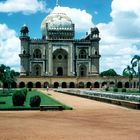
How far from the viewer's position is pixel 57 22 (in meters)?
94.2

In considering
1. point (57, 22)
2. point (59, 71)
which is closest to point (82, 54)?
point (59, 71)

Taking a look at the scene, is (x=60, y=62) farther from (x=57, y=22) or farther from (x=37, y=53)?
(x=57, y=22)

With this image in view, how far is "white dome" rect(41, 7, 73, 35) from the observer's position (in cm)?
9362

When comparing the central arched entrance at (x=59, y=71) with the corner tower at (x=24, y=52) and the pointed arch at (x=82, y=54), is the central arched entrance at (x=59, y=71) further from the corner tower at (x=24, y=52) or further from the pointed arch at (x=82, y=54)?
the corner tower at (x=24, y=52)

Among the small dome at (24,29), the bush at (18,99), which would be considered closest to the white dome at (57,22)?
the small dome at (24,29)

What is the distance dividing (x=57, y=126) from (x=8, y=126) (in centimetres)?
175

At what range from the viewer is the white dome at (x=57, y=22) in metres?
93.6

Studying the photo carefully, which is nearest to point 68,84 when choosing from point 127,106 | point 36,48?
point 36,48

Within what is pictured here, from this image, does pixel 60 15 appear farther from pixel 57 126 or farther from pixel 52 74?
pixel 57 126

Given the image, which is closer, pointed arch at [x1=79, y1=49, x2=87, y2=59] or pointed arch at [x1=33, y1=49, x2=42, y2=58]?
pointed arch at [x1=33, y1=49, x2=42, y2=58]

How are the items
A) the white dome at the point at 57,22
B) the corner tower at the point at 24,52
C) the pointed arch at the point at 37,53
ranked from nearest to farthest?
the corner tower at the point at 24,52, the pointed arch at the point at 37,53, the white dome at the point at 57,22

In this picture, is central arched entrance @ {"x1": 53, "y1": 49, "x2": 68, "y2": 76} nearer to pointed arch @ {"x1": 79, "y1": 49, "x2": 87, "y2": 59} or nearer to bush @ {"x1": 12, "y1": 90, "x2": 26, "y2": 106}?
pointed arch @ {"x1": 79, "y1": 49, "x2": 87, "y2": 59}

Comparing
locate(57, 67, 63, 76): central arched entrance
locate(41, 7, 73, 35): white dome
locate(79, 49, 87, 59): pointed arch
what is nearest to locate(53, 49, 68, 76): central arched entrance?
locate(57, 67, 63, 76): central arched entrance

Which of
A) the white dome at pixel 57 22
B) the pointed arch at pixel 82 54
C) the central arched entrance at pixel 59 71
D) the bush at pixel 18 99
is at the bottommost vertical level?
the bush at pixel 18 99
